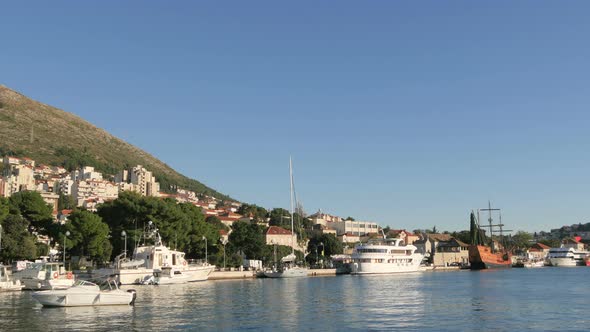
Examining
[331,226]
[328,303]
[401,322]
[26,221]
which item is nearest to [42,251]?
[26,221]

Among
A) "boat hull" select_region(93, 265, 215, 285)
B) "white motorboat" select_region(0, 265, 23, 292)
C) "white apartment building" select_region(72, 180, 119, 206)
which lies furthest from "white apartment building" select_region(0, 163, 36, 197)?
"white motorboat" select_region(0, 265, 23, 292)

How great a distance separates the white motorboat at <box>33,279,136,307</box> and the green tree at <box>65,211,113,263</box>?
37092 mm

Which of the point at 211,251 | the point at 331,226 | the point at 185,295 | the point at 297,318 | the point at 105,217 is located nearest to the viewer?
the point at 297,318

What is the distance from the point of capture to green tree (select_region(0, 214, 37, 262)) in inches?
2618

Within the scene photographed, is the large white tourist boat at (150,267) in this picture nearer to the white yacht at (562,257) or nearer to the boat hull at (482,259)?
the boat hull at (482,259)

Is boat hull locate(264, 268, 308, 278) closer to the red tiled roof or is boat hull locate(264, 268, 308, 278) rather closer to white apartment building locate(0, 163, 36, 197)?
the red tiled roof

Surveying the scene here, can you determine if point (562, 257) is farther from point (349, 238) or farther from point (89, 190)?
point (89, 190)

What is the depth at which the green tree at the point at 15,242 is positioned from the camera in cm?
6650

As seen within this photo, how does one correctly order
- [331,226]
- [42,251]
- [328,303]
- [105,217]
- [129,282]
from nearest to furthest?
[328,303] < [129,282] < [42,251] < [105,217] < [331,226]

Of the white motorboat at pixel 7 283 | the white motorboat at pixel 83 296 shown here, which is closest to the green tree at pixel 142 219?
the white motorboat at pixel 7 283

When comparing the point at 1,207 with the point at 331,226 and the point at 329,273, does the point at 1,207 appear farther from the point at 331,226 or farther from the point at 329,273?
the point at 331,226

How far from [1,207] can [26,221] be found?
851 cm

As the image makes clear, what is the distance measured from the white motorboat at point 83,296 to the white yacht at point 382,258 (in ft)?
232

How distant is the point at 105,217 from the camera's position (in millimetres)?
86000
